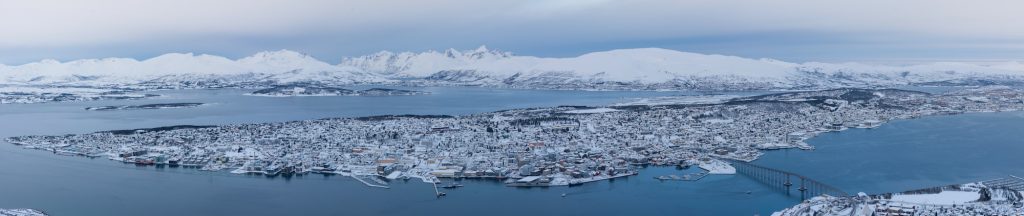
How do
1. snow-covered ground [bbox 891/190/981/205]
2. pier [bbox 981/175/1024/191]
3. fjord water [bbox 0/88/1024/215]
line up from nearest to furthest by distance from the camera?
snow-covered ground [bbox 891/190/981/205] < fjord water [bbox 0/88/1024/215] < pier [bbox 981/175/1024/191]

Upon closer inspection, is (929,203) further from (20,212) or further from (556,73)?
(556,73)

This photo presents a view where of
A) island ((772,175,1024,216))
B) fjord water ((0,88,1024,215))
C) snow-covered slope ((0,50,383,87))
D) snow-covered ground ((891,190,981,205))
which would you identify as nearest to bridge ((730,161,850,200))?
fjord water ((0,88,1024,215))

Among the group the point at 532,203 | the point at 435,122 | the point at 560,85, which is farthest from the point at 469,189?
the point at 560,85

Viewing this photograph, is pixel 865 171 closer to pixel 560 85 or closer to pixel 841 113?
pixel 841 113

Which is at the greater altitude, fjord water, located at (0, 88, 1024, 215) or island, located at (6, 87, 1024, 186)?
island, located at (6, 87, 1024, 186)

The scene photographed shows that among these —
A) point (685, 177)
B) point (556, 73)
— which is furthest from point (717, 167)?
point (556, 73)

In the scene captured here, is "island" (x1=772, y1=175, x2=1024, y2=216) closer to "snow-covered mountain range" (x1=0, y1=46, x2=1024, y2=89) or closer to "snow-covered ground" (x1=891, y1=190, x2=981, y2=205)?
"snow-covered ground" (x1=891, y1=190, x2=981, y2=205)
